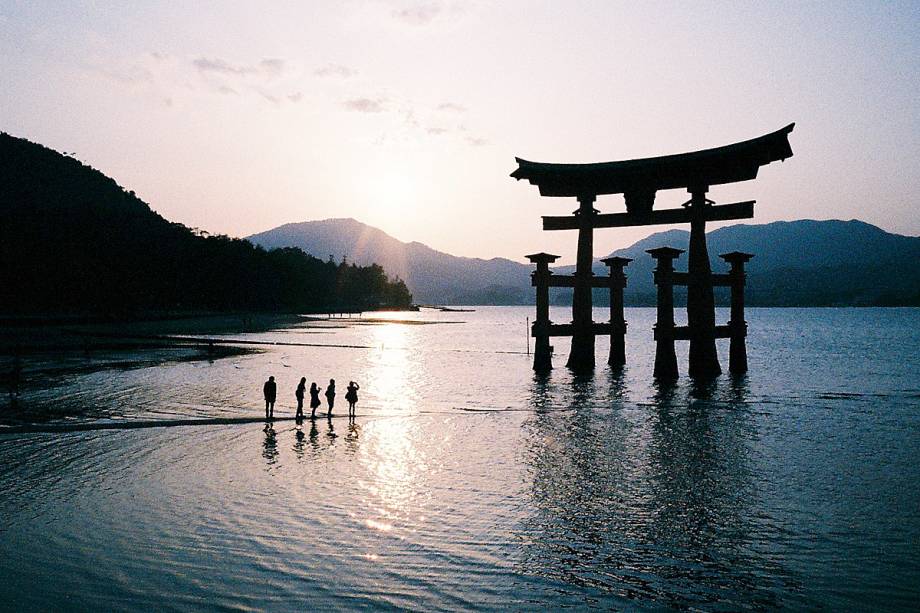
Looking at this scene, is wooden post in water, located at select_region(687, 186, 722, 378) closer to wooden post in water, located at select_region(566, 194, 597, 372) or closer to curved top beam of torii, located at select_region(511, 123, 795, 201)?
curved top beam of torii, located at select_region(511, 123, 795, 201)

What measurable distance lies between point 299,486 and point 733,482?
998cm

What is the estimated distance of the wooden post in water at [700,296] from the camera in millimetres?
32281

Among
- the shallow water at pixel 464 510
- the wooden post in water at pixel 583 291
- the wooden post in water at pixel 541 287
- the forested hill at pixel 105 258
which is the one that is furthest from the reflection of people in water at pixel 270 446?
the forested hill at pixel 105 258

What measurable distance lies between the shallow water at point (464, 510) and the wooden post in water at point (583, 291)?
11.5 metres

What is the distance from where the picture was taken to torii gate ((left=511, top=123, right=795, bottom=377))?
30.8 metres

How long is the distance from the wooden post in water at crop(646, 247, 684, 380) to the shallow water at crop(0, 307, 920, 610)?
771 centimetres

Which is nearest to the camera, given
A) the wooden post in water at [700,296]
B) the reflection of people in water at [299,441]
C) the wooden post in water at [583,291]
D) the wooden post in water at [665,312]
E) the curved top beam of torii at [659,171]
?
the reflection of people in water at [299,441]

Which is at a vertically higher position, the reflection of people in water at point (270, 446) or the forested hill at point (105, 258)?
the forested hill at point (105, 258)

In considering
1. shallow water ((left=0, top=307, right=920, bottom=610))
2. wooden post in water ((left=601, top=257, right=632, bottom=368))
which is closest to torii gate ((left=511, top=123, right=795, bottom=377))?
wooden post in water ((left=601, top=257, right=632, bottom=368))

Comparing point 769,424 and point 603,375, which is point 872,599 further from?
point 603,375

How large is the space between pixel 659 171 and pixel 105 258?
82519mm

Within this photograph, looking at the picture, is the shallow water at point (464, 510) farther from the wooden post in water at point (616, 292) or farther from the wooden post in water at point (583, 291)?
the wooden post in water at point (616, 292)

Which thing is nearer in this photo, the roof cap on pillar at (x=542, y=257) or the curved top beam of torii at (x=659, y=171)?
the curved top beam of torii at (x=659, y=171)

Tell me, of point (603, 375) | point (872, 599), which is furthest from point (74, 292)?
point (872, 599)
